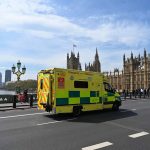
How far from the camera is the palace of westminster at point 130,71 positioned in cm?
10914

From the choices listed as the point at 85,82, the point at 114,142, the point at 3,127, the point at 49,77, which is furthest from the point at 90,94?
the point at 114,142

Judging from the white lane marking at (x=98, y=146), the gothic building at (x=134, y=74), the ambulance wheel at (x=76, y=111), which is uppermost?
the gothic building at (x=134, y=74)

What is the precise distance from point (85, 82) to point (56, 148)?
9557 mm

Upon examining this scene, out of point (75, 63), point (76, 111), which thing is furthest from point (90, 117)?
point (75, 63)

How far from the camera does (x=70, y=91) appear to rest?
16.8 metres

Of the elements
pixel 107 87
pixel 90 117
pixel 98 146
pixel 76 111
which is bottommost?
pixel 98 146

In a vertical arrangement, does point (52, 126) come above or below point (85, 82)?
below

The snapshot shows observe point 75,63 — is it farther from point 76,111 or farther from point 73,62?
point 76,111

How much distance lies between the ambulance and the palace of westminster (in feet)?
270

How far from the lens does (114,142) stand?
947 cm

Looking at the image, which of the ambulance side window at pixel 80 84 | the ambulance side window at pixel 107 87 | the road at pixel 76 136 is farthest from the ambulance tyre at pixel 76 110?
the road at pixel 76 136

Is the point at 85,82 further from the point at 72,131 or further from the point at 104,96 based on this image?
the point at 72,131

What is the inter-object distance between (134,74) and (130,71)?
235 cm

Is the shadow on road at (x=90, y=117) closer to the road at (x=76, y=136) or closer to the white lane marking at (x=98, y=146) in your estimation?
the road at (x=76, y=136)
